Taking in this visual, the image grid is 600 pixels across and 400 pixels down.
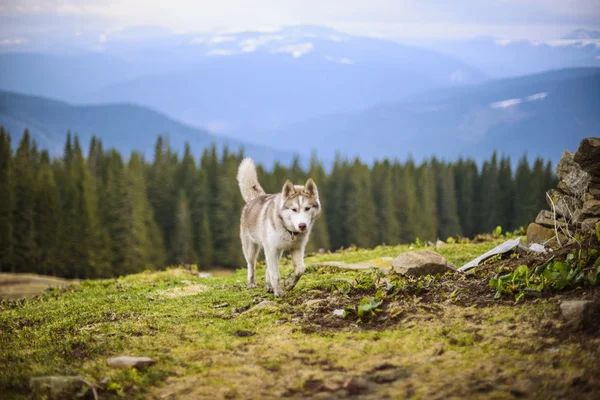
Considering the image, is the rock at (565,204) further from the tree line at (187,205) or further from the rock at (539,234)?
the tree line at (187,205)

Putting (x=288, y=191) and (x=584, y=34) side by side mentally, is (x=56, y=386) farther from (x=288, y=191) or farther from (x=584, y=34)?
(x=584, y=34)

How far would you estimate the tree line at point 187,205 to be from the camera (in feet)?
264

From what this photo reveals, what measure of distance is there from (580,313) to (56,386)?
6935mm

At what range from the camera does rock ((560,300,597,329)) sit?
23.7ft

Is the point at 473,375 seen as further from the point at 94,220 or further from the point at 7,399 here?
the point at 94,220

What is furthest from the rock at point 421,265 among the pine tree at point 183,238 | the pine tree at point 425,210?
the pine tree at point 425,210

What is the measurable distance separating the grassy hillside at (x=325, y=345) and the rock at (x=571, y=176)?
7.59ft

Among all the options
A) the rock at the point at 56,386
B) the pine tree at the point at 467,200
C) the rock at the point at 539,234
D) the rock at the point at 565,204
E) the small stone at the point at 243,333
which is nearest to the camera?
the rock at the point at 56,386

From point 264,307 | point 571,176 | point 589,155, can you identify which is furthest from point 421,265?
point 589,155

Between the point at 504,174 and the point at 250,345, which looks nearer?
the point at 250,345

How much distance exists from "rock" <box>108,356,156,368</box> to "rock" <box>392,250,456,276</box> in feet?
18.9

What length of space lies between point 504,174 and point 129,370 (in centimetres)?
12800

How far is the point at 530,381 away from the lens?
6.22 m

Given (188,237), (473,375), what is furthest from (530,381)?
(188,237)
